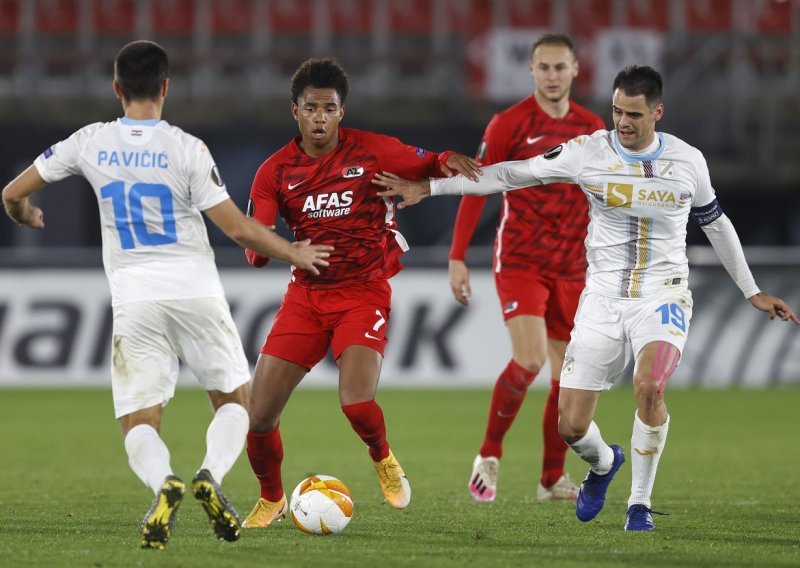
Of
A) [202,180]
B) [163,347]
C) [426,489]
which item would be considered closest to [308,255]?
[202,180]

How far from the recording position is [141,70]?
5.47 metres

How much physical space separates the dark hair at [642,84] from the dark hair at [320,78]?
1.29 m

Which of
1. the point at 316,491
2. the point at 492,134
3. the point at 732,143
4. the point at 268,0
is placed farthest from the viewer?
the point at 268,0

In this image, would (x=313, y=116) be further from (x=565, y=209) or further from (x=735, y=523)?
(x=735, y=523)

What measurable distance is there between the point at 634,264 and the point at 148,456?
2.42 m

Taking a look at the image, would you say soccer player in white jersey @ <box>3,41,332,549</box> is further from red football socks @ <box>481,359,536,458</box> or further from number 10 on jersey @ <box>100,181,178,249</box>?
red football socks @ <box>481,359,536,458</box>

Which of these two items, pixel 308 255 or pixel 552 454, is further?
pixel 552 454

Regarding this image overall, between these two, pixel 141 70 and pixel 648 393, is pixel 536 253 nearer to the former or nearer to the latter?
pixel 648 393

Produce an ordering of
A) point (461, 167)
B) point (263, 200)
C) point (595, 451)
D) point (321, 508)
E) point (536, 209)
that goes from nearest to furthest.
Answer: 1. point (321, 508)
2. point (263, 200)
3. point (595, 451)
4. point (461, 167)
5. point (536, 209)

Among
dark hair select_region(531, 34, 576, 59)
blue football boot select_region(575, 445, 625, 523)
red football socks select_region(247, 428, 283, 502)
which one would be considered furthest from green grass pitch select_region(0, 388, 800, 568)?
dark hair select_region(531, 34, 576, 59)

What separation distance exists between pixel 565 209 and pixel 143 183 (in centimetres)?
300

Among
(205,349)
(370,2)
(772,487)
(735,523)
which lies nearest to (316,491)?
(205,349)

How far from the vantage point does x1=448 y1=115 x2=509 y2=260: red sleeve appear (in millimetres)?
7562

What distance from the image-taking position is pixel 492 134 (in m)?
7.60
